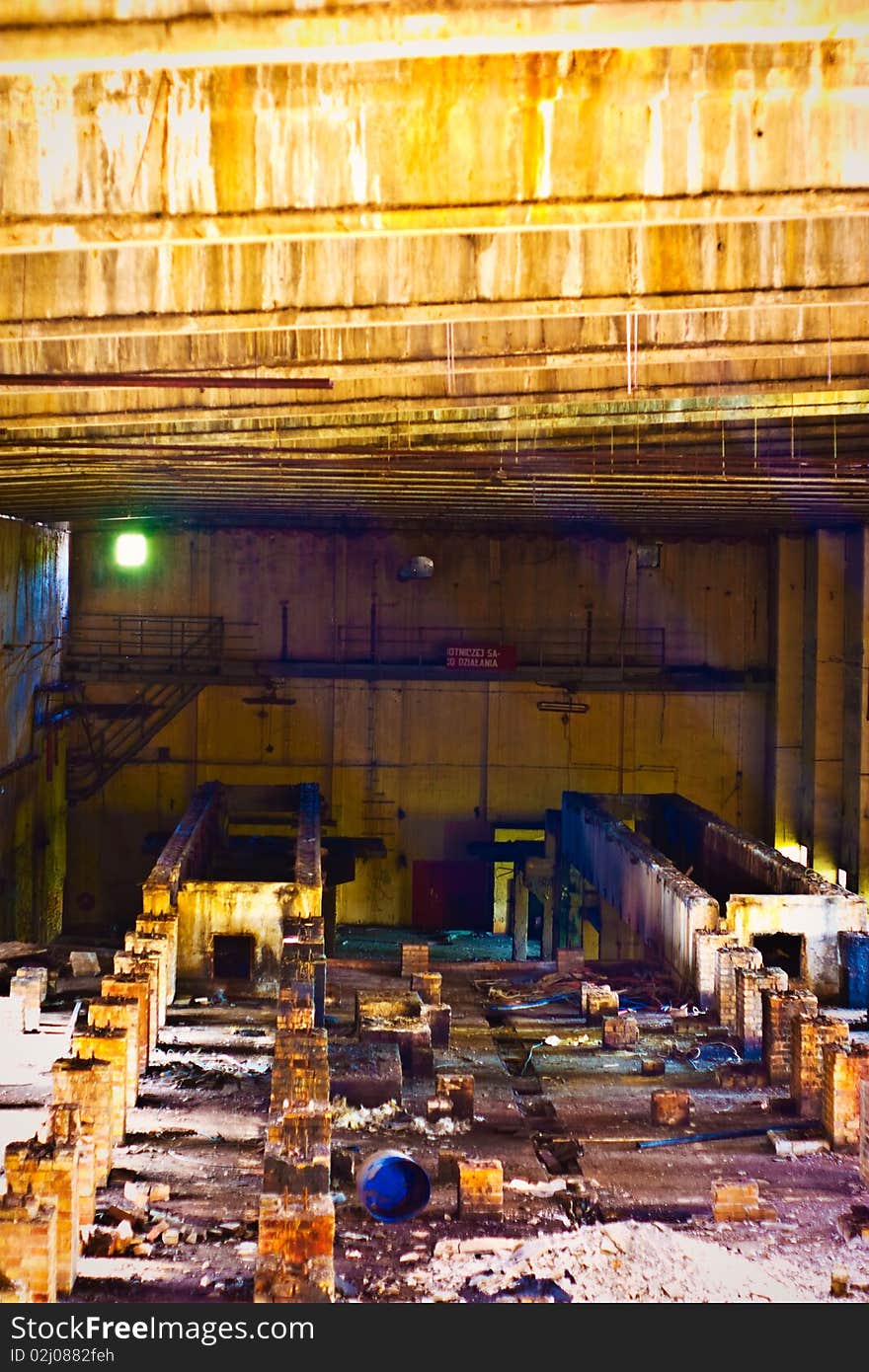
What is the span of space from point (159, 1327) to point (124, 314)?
800 centimetres

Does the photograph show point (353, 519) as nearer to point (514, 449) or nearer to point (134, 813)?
point (134, 813)

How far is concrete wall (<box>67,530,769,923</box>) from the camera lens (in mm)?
31703

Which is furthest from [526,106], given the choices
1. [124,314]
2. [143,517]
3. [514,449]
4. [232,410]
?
[143,517]

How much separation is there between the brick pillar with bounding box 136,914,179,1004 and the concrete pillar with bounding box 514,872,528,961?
36.7ft

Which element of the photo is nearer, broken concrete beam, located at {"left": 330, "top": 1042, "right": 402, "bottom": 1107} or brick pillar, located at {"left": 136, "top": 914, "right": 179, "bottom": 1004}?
broken concrete beam, located at {"left": 330, "top": 1042, "right": 402, "bottom": 1107}

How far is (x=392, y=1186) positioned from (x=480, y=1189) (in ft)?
3.09

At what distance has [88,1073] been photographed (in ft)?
40.6

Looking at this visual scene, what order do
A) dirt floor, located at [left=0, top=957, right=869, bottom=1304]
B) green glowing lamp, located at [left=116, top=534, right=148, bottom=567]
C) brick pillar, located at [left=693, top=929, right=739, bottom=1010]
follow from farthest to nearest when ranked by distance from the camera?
green glowing lamp, located at [left=116, top=534, right=148, bottom=567] < brick pillar, located at [left=693, top=929, right=739, bottom=1010] < dirt floor, located at [left=0, top=957, right=869, bottom=1304]

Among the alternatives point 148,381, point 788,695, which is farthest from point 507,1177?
point 788,695

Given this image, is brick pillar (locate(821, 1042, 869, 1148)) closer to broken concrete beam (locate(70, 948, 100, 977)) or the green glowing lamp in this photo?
broken concrete beam (locate(70, 948, 100, 977))

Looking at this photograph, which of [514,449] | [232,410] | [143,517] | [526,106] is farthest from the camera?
[143,517]

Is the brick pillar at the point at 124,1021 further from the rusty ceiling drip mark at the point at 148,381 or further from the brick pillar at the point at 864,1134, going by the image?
the brick pillar at the point at 864,1134

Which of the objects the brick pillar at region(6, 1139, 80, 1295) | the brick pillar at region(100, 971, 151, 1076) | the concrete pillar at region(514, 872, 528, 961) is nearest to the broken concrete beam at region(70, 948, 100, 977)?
the brick pillar at region(100, 971, 151, 1076)

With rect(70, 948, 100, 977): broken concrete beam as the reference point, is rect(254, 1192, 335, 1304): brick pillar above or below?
below
